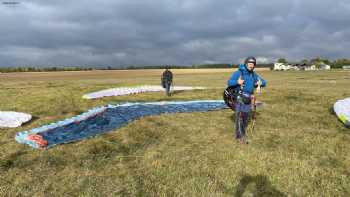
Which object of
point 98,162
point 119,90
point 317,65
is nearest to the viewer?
point 98,162

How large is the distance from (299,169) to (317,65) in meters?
177

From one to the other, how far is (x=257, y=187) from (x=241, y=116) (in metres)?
3.67

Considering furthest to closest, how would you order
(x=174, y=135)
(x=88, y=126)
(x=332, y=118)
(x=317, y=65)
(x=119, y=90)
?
(x=317, y=65)
(x=119, y=90)
(x=332, y=118)
(x=88, y=126)
(x=174, y=135)

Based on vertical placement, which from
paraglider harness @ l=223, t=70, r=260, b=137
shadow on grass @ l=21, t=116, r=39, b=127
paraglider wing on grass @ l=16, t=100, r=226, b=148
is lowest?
shadow on grass @ l=21, t=116, r=39, b=127

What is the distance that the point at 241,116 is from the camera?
9.88 m

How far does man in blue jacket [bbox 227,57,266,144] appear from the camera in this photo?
929 centimetres

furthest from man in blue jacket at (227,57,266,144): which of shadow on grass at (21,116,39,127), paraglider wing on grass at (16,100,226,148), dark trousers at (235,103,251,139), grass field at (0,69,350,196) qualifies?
shadow on grass at (21,116,39,127)

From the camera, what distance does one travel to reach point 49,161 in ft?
27.8

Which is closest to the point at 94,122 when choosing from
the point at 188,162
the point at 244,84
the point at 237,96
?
the point at 188,162

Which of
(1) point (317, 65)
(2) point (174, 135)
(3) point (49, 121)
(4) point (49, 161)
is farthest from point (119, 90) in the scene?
(1) point (317, 65)

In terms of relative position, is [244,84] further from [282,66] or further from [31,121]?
[282,66]

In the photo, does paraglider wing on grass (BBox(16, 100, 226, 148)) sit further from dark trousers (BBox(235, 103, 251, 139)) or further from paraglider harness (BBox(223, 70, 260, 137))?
dark trousers (BBox(235, 103, 251, 139))

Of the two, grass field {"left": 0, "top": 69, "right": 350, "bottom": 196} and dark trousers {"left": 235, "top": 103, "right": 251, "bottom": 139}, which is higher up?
dark trousers {"left": 235, "top": 103, "right": 251, "bottom": 139}

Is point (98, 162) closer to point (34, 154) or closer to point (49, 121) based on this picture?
point (34, 154)
